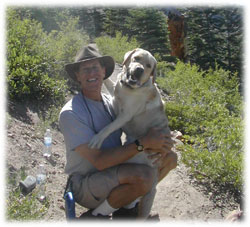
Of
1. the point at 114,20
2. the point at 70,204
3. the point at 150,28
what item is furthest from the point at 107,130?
the point at 114,20

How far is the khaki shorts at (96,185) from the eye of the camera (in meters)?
2.65

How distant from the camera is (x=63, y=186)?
3973mm

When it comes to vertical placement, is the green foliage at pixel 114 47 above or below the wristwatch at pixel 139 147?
above

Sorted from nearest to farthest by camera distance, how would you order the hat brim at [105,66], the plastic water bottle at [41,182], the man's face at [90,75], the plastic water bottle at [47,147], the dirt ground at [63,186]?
1. the man's face at [90,75]
2. the hat brim at [105,66]
3. the plastic water bottle at [41,182]
4. the dirt ground at [63,186]
5. the plastic water bottle at [47,147]

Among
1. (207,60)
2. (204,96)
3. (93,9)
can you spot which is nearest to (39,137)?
(204,96)

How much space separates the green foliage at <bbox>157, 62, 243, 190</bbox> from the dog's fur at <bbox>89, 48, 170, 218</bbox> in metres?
2.03

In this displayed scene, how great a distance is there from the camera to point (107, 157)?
8.49ft

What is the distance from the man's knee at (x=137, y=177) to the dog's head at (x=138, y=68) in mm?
688

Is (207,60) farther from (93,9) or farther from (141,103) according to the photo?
(141,103)

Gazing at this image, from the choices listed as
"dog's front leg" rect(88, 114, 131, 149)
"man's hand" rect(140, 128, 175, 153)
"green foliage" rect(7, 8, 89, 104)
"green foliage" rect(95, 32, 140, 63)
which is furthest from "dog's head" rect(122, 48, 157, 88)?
"green foliage" rect(95, 32, 140, 63)

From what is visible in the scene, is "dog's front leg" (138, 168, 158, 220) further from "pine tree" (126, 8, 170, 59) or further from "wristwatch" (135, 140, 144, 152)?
"pine tree" (126, 8, 170, 59)

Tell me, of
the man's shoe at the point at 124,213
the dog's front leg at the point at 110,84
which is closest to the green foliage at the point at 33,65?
the dog's front leg at the point at 110,84

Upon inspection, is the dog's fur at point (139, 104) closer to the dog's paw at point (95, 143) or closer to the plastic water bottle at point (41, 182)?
the dog's paw at point (95, 143)

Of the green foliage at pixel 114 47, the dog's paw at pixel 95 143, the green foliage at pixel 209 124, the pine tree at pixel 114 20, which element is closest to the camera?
the dog's paw at pixel 95 143
